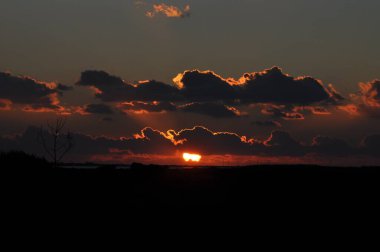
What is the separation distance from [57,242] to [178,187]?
73.4 ft

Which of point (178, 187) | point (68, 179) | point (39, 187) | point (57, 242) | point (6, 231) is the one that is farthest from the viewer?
point (68, 179)

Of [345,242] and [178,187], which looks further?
[178,187]

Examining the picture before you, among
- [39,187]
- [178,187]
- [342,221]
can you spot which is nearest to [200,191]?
[178,187]

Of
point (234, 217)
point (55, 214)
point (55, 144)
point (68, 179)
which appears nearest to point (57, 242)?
point (55, 214)

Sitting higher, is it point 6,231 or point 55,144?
point 55,144

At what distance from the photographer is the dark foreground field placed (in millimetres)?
32562

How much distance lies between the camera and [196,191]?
4012cm

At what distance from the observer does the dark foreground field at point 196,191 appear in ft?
107

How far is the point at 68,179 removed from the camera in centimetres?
4672

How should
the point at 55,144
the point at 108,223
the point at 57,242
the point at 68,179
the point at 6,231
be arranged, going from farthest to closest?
the point at 55,144 < the point at 68,179 < the point at 108,223 < the point at 6,231 < the point at 57,242

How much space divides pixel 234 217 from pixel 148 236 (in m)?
6.48

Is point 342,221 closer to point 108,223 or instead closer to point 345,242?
point 345,242

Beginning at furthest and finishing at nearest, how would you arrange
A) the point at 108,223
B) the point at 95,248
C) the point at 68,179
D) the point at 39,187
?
the point at 68,179
the point at 39,187
the point at 108,223
the point at 95,248

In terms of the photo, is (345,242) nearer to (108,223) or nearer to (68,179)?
(108,223)
